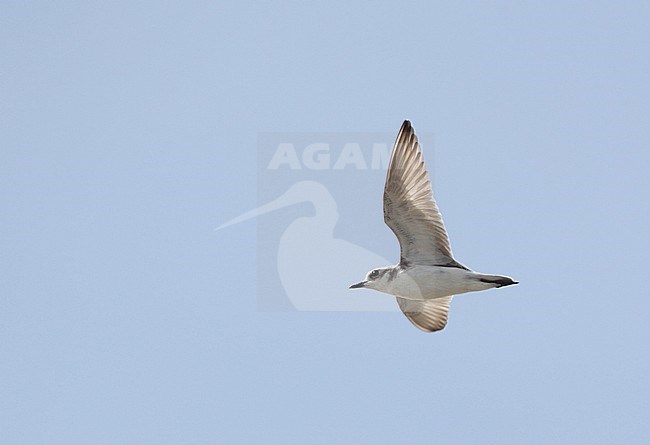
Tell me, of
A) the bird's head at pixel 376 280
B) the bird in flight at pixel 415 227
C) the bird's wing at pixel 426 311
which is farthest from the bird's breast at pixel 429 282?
the bird's wing at pixel 426 311

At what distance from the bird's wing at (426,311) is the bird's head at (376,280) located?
0.98 meters

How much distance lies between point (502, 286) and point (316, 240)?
7.40 m

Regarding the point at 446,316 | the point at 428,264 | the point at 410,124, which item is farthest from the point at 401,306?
the point at 410,124

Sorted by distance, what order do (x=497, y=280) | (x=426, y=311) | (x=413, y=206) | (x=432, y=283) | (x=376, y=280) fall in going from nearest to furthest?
(x=497, y=280)
(x=432, y=283)
(x=413, y=206)
(x=376, y=280)
(x=426, y=311)

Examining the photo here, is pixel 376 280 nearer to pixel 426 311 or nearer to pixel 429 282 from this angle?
pixel 429 282

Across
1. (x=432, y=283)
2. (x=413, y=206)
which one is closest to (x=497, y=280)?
(x=432, y=283)

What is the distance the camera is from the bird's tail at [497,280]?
16469mm

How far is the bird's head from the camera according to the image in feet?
59.3

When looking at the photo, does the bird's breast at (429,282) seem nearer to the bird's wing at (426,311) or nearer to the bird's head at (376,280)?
the bird's head at (376,280)

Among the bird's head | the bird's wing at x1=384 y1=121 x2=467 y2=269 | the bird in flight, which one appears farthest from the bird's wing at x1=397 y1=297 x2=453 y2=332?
the bird's wing at x1=384 y1=121 x2=467 y2=269

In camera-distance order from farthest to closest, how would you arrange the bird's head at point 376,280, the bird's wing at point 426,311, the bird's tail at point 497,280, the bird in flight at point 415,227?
the bird's wing at point 426,311 < the bird's head at point 376,280 < the bird in flight at point 415,227 < the bird's tail at point 497,280

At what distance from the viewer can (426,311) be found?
19.3 m

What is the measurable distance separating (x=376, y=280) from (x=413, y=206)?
1609 millimetres

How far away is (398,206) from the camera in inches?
688
